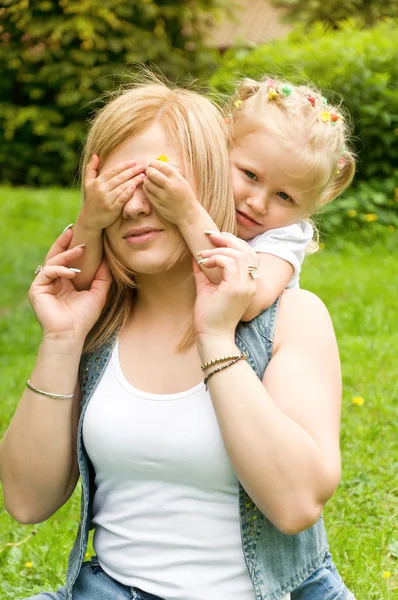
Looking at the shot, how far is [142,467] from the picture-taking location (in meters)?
1.91

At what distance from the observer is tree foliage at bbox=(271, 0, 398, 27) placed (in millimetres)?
15852

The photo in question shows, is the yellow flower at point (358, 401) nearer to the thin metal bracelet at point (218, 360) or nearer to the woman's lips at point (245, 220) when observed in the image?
the woman's lips at point (245, 220)

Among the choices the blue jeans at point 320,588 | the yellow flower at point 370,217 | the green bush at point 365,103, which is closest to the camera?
the blue jeans at point 320,588

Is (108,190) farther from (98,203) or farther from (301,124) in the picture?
(301,124)

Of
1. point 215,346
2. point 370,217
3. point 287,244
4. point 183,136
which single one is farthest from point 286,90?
point 370,217

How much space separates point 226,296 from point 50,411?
0.52 meters

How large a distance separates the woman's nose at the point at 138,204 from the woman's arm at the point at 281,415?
0.23 metres

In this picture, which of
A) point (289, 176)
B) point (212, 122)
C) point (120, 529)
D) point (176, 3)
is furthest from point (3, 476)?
point (176, 3)

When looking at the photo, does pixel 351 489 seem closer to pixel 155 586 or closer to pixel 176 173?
pixel 155 586

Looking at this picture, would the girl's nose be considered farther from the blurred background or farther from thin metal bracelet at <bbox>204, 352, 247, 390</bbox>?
thin metal bracelet at <bbox>204, 352, 247, 390</bbox>

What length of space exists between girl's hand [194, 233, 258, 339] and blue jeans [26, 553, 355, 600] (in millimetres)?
637

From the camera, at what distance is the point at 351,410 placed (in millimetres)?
4207

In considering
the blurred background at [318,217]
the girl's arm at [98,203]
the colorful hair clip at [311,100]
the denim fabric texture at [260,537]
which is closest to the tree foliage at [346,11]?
the blurred background at [318,217]

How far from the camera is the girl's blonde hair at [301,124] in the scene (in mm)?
2537
